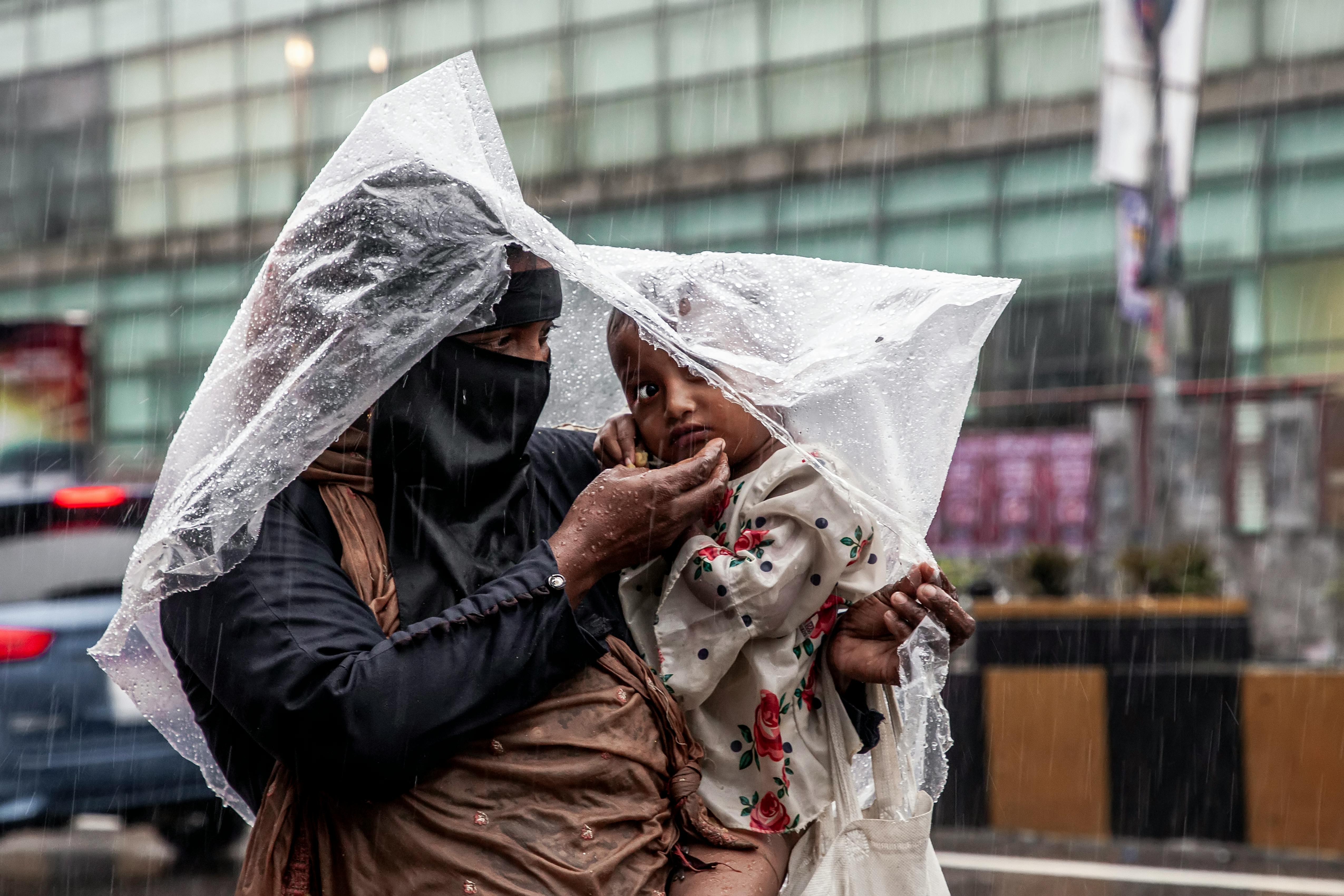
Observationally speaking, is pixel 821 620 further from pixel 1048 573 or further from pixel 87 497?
pixel 1048 573

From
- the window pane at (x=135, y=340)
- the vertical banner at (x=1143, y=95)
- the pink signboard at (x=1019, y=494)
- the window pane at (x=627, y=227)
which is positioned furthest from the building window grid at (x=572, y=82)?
the pink signboard at (x=1019, y=494)

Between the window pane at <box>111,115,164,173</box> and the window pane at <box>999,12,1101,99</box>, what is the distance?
18.6 m

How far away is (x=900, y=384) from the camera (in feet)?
7.76

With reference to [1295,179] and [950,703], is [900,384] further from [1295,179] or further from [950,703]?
[1295,179]

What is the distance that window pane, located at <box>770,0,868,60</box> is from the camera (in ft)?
74.0

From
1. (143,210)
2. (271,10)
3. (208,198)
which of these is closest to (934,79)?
(271,10)

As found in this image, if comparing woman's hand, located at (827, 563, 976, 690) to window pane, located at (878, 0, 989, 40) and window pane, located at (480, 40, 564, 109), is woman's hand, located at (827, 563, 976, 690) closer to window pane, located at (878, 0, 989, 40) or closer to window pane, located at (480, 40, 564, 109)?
window pane, located at (878, 0, 989, 40)

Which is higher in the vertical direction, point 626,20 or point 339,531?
point 626,20

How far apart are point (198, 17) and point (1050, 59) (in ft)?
63.3

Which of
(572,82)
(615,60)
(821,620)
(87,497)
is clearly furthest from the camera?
(572,82)

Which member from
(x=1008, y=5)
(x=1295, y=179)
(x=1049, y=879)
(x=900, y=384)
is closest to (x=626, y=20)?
(x=1008, y=5)

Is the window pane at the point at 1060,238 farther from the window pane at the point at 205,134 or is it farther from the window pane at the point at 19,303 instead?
the window pane at the point at 19,303

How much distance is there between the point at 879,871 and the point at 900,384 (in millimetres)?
822

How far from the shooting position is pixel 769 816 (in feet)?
7.31
